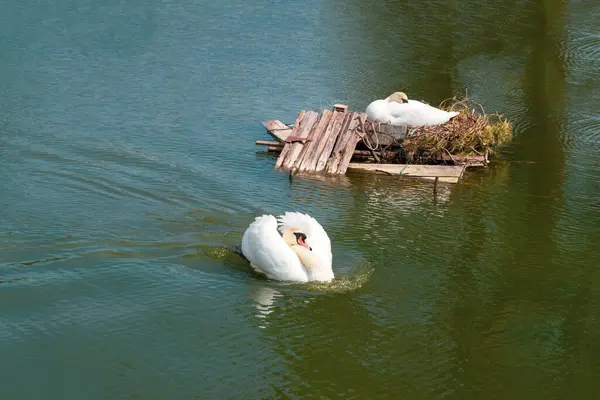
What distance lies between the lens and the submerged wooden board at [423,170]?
58.4ft

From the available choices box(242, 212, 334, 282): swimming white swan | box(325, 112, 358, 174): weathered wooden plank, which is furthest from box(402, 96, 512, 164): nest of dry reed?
box(242, 212, 334, 282): swimming white swan

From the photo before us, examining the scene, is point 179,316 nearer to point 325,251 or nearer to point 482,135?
point 325,251

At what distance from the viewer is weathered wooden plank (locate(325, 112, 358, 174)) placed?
1783 centimetres

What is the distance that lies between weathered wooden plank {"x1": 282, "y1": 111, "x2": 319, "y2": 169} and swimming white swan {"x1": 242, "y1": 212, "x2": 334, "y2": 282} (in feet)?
16.3

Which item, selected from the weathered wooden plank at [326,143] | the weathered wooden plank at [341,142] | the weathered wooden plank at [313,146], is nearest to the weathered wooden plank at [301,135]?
the weathered wooden plank at [313,146]

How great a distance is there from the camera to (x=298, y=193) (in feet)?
54.0

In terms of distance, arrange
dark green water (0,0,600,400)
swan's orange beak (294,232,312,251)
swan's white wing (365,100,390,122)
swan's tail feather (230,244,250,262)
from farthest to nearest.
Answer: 1. swan's white wing (365,100,390,122)
2. swan's tail feather (230,244,250,262)
3. swan's orange beak (294,232,312,251)
4. dark green water (0,0,600,400)

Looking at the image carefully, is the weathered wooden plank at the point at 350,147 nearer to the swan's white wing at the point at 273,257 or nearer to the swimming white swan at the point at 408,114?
the swimming white swan at the point at 408,114

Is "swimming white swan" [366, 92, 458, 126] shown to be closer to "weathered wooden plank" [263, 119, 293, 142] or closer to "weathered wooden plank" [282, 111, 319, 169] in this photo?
"weathered wooden plank" [282, 111, 319, 169]

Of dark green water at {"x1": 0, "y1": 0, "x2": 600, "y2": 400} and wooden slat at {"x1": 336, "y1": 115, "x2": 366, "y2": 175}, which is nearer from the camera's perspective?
dark green water at {"x1": 0, "y1": 0, "x2": 600, "y2": 400}

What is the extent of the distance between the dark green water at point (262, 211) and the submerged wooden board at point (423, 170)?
332mm

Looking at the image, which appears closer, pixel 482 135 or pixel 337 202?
pixel 337 202

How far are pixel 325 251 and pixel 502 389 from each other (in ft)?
10.6

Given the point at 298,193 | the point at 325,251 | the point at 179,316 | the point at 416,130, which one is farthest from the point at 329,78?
the point at 179,316
